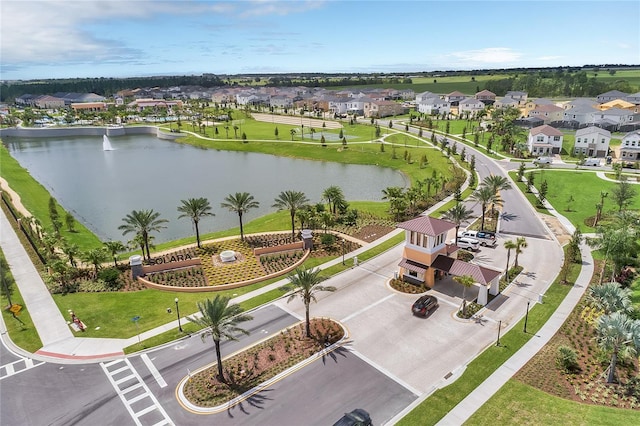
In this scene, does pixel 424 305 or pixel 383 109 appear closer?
pixel 424 305

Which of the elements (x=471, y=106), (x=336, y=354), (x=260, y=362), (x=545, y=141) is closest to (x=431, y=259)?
(x=336, y=354)

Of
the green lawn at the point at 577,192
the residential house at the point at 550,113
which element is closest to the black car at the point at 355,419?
the green lawn at the point at 577,192

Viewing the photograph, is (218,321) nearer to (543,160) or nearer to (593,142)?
(543,160)

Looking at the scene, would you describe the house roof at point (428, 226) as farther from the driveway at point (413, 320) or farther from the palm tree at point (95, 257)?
the palm tree at point (95, 257)

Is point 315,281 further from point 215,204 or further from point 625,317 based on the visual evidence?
point 215,204

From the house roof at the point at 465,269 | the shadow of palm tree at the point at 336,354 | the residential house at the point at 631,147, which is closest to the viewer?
the shadow of palm tree at the point at 336,354
